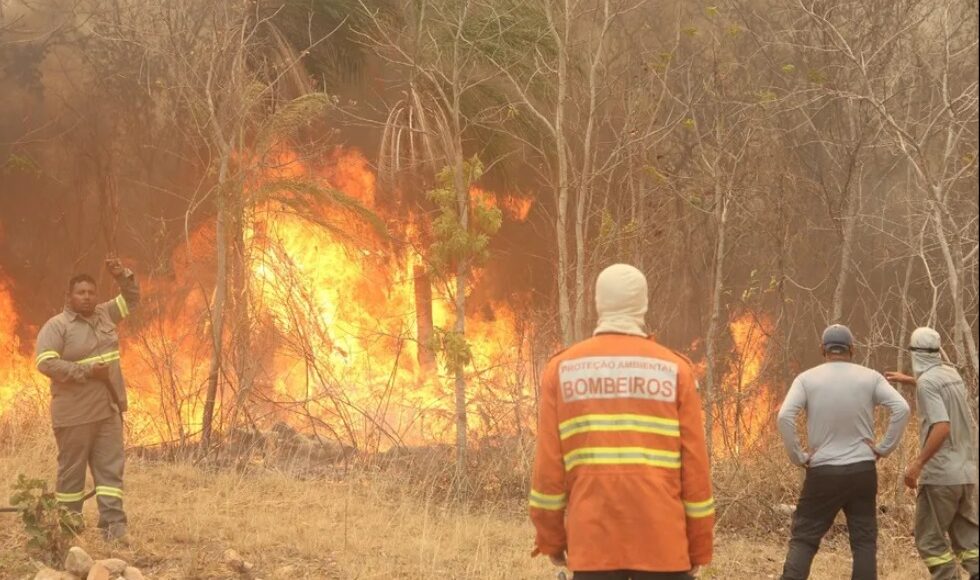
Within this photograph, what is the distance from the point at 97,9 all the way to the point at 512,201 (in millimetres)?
6985

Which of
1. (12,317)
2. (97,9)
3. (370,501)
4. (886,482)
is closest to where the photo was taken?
(370,501)

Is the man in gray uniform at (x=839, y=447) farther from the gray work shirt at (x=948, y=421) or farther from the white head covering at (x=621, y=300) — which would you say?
the white head covering at (x=621, y=300)

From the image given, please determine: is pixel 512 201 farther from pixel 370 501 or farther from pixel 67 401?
pixel 67 401

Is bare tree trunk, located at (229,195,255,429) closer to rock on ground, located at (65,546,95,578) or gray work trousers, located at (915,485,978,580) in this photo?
rock on ground, located at (65,546,95,578)

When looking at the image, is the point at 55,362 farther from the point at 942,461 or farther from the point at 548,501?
the point at 942,461

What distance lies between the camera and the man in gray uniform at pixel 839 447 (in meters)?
6.20

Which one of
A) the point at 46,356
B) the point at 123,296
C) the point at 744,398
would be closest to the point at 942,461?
the point at 123,296

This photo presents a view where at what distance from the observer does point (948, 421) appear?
250 inches

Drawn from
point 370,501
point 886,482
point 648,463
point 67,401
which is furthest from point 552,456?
point 886,482

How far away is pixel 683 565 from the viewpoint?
3.78 m

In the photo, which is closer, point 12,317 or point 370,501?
point 370,501

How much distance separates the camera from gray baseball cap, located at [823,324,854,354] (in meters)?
6.27

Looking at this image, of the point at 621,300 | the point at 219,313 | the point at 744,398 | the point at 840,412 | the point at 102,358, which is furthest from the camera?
the point at 744,398

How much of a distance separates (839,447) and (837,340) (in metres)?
0.60
